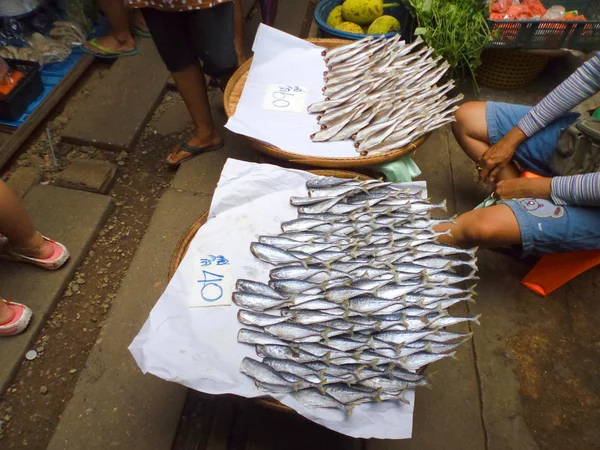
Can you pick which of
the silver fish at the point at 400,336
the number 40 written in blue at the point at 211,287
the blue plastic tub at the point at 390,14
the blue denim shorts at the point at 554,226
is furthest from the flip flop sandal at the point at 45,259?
the blue plastic tub at the point at 390,14

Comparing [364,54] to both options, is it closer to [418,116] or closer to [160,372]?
[418,116]

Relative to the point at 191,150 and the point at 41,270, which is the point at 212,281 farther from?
the point at 191,150

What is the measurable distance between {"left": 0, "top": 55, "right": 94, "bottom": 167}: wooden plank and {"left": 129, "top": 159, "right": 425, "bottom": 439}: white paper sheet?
2411mm

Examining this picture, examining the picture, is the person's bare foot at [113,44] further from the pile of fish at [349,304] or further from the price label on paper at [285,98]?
the pile of fish at [349,304]

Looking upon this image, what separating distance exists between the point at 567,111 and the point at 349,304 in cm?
203

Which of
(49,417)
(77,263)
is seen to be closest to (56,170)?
(77,263)

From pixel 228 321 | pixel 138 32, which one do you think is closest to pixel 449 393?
pixel 228 321

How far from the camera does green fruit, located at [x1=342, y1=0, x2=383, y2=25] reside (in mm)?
3922

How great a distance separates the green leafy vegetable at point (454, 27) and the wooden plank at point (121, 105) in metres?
2.70

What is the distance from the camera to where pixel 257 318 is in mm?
1840

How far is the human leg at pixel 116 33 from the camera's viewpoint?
13.9ft

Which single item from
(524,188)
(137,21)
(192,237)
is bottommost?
(524,188)

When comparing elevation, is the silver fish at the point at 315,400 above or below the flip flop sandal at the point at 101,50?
below

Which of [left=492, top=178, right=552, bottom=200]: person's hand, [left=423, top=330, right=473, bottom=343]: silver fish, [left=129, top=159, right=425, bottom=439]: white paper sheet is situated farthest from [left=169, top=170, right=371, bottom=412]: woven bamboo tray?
[left=492, top=178, right=552, bottom=200]: person's hand
